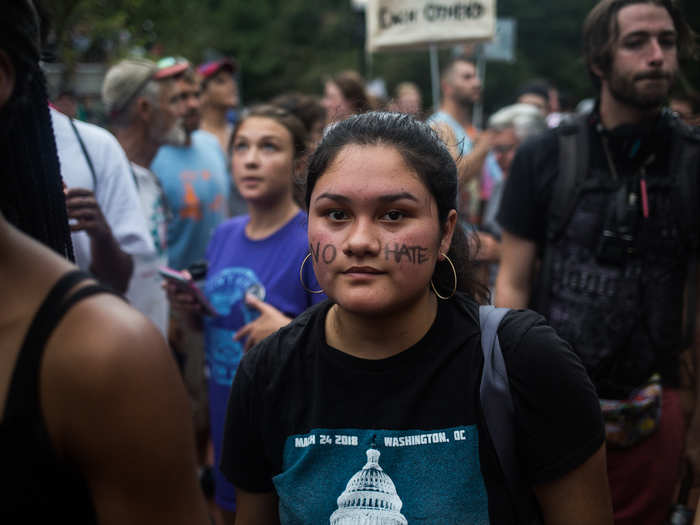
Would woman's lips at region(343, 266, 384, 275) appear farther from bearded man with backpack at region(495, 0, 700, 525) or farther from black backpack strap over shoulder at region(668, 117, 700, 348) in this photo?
black backpack strap over shoulder at region(668, 117, 700, 348)

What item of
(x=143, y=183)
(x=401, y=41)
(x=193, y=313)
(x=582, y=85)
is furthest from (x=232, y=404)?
(x=582, y=85)

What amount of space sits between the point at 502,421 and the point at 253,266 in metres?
1.73

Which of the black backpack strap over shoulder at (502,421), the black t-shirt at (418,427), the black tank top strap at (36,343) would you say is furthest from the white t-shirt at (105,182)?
the black tank top strap at (36,343)

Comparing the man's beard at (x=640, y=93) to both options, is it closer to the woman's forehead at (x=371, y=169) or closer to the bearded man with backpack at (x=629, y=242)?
the bearded man with backpack at (x=629, y=242)

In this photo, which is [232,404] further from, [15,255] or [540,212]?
[540,212]

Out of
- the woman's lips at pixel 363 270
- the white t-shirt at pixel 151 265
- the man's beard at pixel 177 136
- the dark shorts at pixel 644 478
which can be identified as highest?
the woman's lips at pixel 363 270

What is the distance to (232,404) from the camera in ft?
6.19

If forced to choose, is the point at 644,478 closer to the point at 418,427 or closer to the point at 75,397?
the point at 418,427

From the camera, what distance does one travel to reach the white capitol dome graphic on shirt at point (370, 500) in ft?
5.43

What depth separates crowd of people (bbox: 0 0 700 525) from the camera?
1075 mm

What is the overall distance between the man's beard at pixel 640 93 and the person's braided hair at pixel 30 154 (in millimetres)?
2269

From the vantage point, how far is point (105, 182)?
3.20 m

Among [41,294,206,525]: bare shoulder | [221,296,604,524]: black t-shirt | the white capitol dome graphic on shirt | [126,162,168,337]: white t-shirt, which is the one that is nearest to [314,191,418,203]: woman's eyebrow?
Answer: [221,296,604,524]: black t-shirt

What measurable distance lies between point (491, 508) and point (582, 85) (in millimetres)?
35562
